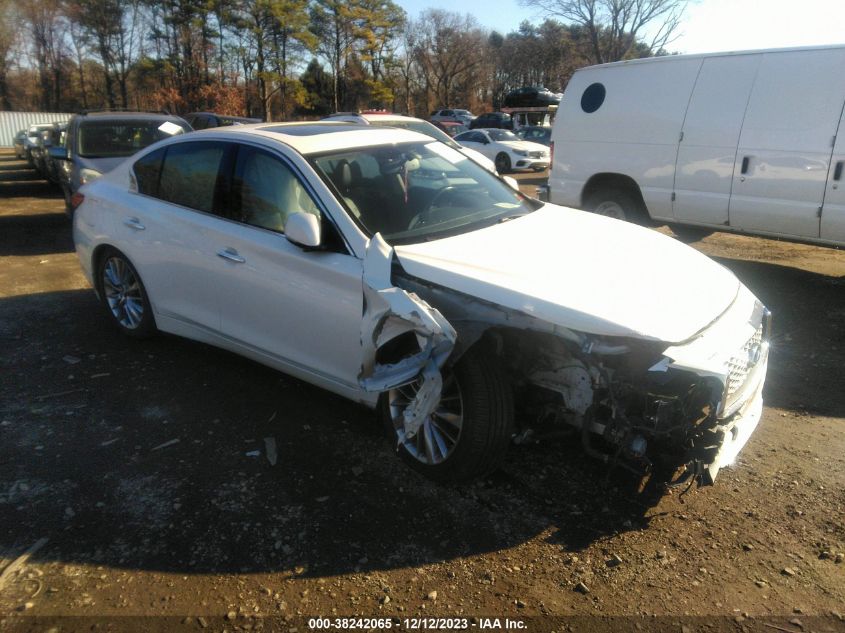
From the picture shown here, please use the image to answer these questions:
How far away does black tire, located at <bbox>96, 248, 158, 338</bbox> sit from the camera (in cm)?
495

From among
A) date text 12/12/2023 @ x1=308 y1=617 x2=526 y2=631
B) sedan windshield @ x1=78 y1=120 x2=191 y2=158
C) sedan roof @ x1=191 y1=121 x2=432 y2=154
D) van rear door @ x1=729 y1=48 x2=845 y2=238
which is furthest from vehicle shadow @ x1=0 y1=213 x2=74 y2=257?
van rear door @ x1=729 y1=48 x2=845 y2=238

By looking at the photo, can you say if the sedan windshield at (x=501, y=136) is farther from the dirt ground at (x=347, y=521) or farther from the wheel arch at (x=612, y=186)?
the dirt ground at (x=347, y=521)

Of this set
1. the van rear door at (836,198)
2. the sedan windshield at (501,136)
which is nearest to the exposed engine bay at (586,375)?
the van rear door at (836,198)

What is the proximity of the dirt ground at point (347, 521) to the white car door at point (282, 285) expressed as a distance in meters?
0.47

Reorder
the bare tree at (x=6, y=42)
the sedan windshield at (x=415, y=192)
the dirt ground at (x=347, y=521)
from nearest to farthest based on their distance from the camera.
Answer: the dirt ground at (x=347, y=521) < the sedan windshield at (x=415, y=192) < the bare tree at (x=6, y=42)

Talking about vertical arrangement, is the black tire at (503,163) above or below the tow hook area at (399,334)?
above

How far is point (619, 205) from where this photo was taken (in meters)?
8.00

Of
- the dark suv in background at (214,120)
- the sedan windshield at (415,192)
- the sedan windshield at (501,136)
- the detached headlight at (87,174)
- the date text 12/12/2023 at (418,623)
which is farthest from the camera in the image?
the sedan windshield at (501,136)

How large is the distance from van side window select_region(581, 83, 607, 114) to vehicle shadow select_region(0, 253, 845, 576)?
433 cm

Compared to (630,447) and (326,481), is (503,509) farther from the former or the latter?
(326,481)

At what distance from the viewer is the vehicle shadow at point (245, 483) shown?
2.91 m

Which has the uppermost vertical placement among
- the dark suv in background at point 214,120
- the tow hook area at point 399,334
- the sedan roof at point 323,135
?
the dark suv in background at point 214,120

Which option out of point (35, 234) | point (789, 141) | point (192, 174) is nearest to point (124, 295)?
point (192, 174)

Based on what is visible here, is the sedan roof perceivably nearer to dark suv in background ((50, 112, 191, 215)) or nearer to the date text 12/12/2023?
the date text 12/12/2023
